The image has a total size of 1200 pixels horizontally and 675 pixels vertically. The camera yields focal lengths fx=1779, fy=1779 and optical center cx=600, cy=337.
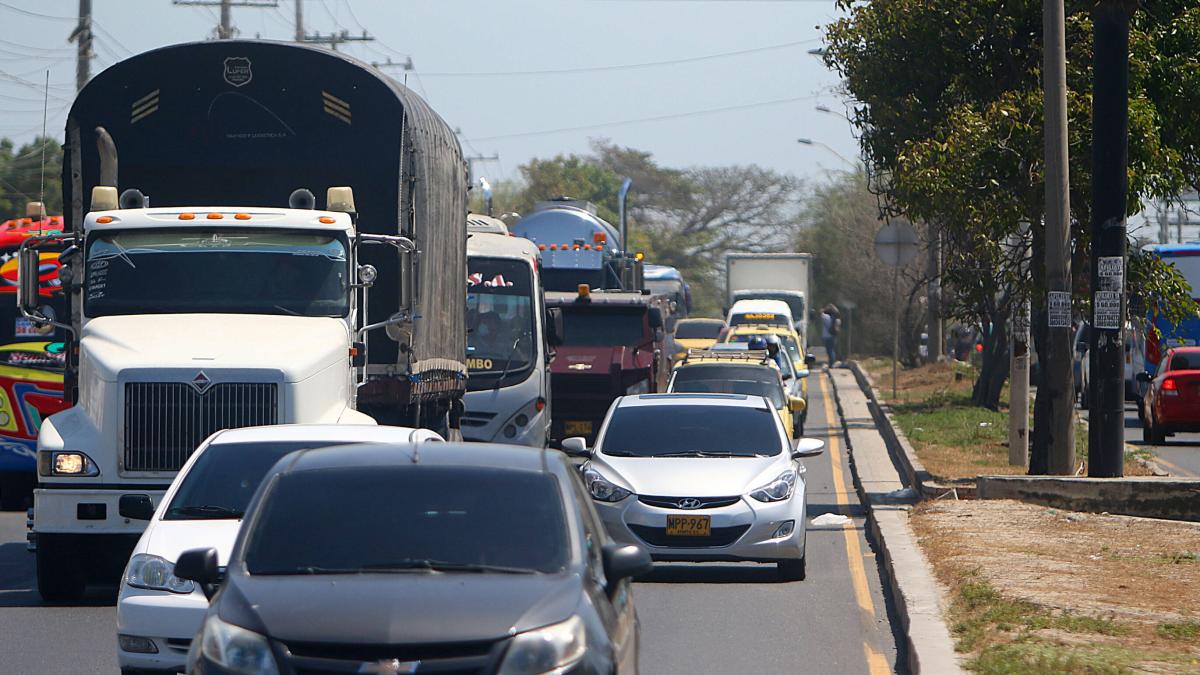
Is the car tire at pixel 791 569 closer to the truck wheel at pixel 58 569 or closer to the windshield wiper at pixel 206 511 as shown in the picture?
the windshield wiper at pixel 206 511

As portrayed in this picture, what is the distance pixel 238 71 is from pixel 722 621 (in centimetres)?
675

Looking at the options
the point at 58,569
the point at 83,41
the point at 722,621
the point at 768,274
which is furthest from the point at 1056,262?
the point at 768,274

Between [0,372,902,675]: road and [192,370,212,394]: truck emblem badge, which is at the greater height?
[192,370,212,394]: truck emblem badge

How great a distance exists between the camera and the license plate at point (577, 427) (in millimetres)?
26766

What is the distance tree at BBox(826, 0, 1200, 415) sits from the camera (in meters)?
19.2

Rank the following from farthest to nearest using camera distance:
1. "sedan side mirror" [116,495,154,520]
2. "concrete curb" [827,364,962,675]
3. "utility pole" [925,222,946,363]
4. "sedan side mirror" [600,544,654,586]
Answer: "utility pole" [925,222,946,363] < "sedan side mirror" [116,495,154,520] < "concrete curb" [827,364,962,675] < "sedan side mirror" [600,544,654,586]

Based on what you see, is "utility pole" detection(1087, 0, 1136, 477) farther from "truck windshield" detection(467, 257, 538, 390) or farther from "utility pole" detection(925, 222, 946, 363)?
"utility pole" detection(925, 222, 946, 363)

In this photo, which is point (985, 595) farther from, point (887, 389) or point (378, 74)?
point (887, 389)

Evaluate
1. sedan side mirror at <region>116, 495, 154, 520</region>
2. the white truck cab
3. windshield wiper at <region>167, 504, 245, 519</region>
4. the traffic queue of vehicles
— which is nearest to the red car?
the traffic queue of vehicles

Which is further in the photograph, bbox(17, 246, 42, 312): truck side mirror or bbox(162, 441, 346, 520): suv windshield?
bbox(17, 246, 42, 312): truck side mirror

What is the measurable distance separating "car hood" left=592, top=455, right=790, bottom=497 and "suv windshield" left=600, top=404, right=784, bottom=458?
43 cm

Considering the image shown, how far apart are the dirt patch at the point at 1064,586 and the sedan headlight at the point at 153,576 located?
4214mm

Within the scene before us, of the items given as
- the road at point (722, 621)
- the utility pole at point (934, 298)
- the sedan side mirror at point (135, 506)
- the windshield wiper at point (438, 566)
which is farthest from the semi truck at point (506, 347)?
the utility pole at point (934, 298)

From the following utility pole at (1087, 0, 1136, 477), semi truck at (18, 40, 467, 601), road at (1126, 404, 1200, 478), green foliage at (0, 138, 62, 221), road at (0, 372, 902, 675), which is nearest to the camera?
road at (0, 372, 902, 675)
